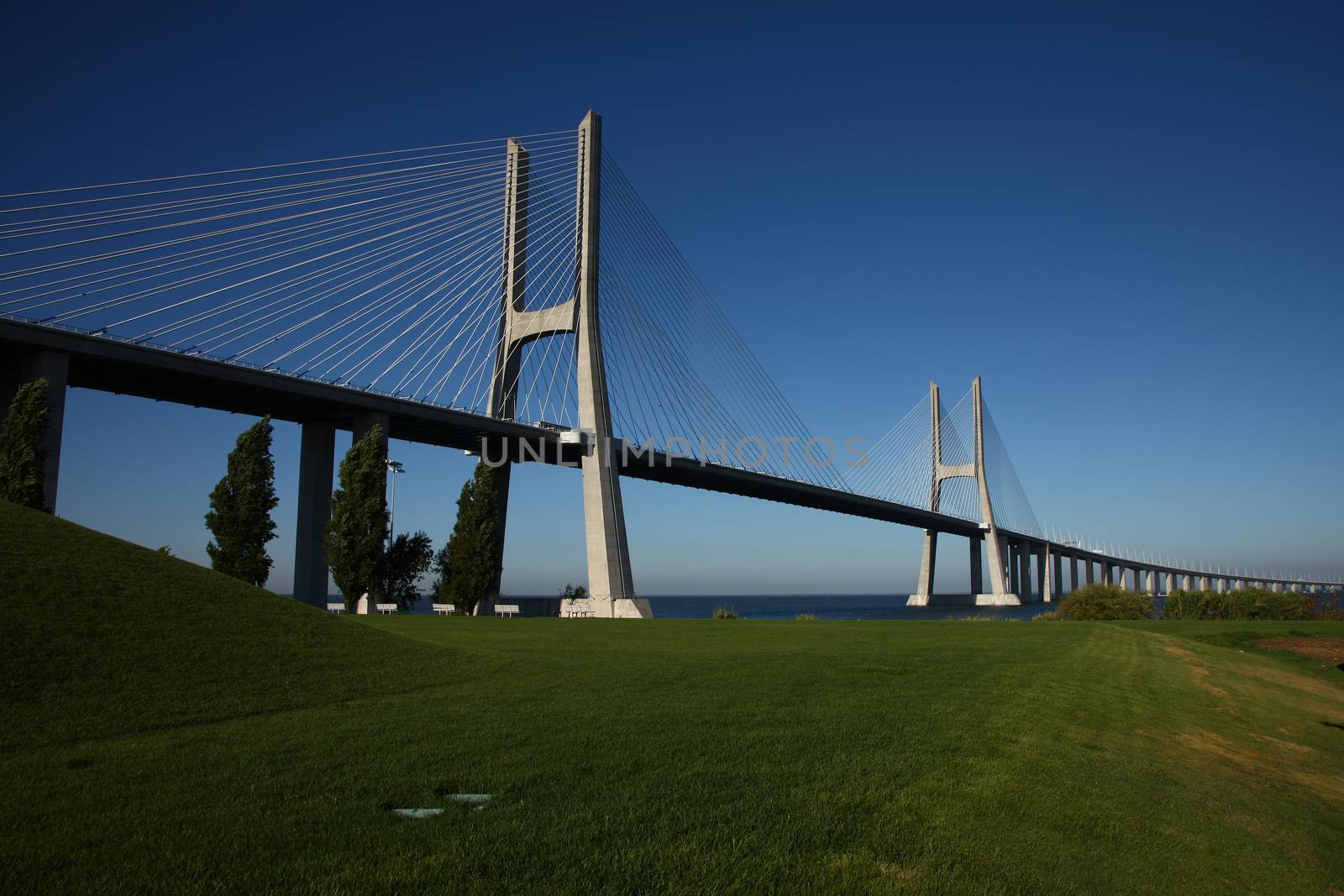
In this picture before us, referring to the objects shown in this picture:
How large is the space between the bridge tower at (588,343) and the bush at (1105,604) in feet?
69.4

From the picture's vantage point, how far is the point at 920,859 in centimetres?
552

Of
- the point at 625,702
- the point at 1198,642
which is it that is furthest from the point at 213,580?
the point at 1198,642

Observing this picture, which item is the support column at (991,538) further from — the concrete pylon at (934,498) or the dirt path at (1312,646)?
the dirt path at (1312,646)

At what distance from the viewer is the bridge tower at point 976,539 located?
87.2 meters

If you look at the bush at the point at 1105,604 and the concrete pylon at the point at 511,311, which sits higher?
the concrete pylon at the point at 511,311

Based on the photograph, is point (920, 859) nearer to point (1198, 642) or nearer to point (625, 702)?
point (625, 702)

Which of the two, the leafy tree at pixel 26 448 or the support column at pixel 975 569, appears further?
the support column at pixel 975 569

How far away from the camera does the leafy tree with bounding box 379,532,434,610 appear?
41688 mm

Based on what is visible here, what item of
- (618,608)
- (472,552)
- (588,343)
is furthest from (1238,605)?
(472,552)

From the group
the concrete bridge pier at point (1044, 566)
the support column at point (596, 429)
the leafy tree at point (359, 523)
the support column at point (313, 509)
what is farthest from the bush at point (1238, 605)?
the concrete bridge pier at point (1044, 566)

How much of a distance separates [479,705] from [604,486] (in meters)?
30.4

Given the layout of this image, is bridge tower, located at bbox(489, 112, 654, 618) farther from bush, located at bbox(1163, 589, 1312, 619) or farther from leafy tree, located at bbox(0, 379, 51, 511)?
bush, located at bbox(1163, 589, 1312, 619)

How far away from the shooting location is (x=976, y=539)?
9050 cm

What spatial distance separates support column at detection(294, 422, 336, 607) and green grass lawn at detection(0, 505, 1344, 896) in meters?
26.9
